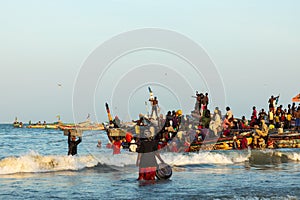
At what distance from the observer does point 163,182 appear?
17.0 metres

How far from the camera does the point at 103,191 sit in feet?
50.8

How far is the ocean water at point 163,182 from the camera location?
14.9m

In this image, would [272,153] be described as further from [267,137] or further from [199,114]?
[199,114]

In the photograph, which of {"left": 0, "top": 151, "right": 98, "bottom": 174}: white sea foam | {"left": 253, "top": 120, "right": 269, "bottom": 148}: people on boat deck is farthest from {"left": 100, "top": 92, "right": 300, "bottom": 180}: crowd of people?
{"left": 0, "top": 151, "right": 98, "bottom": 174}: white sea foam

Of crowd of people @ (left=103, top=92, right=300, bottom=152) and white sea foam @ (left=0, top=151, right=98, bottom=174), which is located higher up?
crowd of people @ (left=103, top=92, right=300, bottom=152)

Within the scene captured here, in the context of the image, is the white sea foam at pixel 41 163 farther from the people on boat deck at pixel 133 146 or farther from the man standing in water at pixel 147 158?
the man standing in water at pixel 147 158

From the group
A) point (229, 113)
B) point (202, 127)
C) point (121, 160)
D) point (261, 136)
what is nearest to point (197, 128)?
point (202, 127)

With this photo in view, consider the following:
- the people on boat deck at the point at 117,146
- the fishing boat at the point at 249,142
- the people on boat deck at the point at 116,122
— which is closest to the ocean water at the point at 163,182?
the people on boat deck at the point at 117,146

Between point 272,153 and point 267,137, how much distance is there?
87.7 inches

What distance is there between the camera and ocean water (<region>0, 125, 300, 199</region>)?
49.0 ft

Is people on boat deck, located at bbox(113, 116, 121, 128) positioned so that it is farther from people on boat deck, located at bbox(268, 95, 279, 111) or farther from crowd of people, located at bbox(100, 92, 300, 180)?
people on boat deck, located at bbox(268, 95, 279, 111)

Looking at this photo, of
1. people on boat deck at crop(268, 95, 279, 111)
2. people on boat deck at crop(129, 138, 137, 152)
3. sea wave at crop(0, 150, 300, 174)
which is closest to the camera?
sea wave at crop(0, 150, 300, 174)

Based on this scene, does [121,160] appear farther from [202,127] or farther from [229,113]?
[229,113]

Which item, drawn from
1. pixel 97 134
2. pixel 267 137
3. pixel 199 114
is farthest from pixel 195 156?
pixel 97 134
